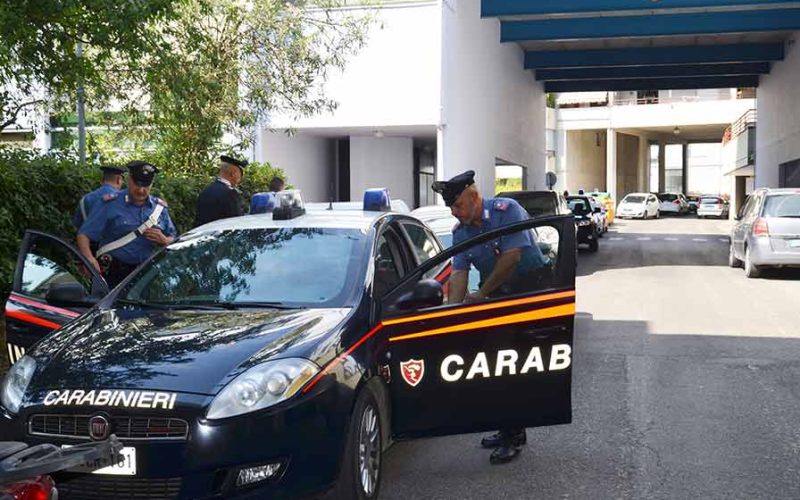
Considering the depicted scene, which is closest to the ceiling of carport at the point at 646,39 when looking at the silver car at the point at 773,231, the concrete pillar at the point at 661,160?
the silver car at the point at 773,231

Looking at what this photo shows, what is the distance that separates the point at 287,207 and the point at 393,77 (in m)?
15.6

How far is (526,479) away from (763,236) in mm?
12057

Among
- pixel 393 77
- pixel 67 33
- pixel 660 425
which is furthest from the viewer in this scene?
pixel 393 77

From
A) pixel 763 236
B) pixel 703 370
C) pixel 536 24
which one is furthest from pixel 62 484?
pixel 536 24

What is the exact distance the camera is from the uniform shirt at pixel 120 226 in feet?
23.1

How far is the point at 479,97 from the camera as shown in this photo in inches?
941

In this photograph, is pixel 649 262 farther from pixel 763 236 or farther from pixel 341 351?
pixel 341 351

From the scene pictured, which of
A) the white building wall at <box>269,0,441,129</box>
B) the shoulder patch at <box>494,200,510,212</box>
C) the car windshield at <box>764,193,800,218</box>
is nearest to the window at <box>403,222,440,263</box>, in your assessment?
the shoulder patch at <box>494,200,510,212</box>

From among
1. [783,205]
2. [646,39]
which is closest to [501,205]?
[783,205]

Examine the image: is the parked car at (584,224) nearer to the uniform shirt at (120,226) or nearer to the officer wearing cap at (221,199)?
the officer wearing cap at (221,199)

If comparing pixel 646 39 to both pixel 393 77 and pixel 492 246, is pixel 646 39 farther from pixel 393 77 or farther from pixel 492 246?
pixel 492 246

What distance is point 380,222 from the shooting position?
5.68 metres

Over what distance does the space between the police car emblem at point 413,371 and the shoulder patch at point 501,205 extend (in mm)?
1535

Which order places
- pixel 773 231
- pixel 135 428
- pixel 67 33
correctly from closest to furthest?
pixel 135 428
pixel 67 33
pixel 773 231
